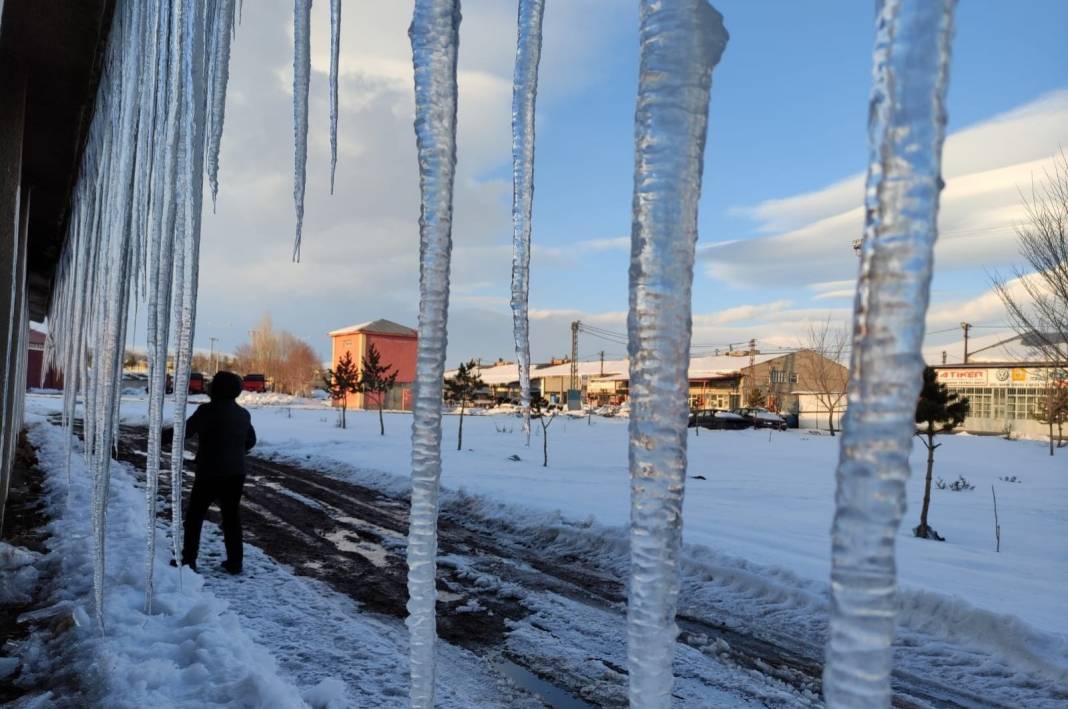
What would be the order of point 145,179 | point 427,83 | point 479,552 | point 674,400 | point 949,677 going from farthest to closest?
point 479,552 < point 949,677 < point 145,179 < point 427,83 < point 674,400

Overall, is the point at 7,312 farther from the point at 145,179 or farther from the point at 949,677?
the point at 949,677

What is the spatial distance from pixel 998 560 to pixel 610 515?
4198 millimetres

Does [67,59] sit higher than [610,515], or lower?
higher

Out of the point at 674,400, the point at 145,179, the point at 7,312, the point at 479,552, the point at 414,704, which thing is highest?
the point at 145,179

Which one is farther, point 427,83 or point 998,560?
point 998,560

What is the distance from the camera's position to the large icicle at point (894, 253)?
1.60 feet

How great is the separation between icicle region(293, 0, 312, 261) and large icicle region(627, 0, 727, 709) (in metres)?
1.05

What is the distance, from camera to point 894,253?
49cm

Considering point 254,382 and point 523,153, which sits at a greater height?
point 523,153

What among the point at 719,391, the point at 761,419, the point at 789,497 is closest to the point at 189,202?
the point at 789,497

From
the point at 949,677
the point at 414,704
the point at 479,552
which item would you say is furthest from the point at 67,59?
the point at 949,677

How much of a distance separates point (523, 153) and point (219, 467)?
5.33m

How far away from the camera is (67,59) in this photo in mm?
4055

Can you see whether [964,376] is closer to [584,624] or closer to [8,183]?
[584,624]
